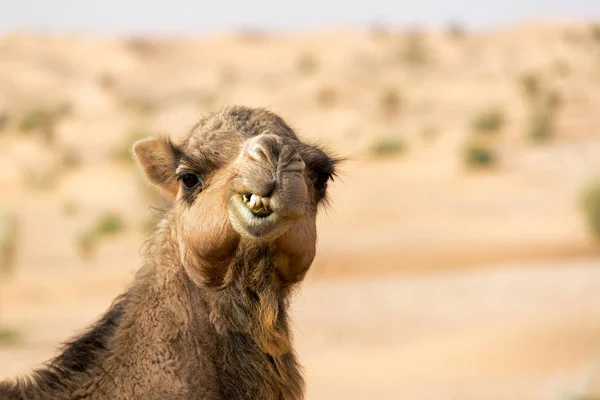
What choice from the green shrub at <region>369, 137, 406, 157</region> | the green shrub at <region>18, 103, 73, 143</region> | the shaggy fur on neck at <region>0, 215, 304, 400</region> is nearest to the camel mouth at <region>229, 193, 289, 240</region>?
the shaggy fur on neck at <region>0, 215, 304, 400</region>

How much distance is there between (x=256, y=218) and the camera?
3.85 m

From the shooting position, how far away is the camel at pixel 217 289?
385 centimetres

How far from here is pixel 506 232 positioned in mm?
26359

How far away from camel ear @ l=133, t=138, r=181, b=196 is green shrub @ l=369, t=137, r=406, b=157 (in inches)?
1279

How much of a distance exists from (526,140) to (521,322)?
2476cm

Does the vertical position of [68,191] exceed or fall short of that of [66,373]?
it exceeds it

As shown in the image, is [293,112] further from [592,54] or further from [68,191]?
[592,54]

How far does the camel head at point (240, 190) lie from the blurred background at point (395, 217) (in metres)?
0.67

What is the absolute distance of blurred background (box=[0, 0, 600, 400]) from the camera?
15102mm

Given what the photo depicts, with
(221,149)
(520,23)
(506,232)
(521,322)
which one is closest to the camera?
(221,149)

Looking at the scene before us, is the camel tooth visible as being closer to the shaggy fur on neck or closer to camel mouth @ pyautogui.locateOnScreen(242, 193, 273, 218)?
camel mouth @ pyautogui.locateOnScreen(242, 193, 273, 218)

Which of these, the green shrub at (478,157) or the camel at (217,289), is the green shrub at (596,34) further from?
the camel at (217,289)

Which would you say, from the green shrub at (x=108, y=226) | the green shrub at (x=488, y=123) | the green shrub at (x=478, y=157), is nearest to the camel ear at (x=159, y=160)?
the green shrub at (x=108, y=226)

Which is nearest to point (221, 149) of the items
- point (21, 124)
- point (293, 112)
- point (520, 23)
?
point (21, 124)
